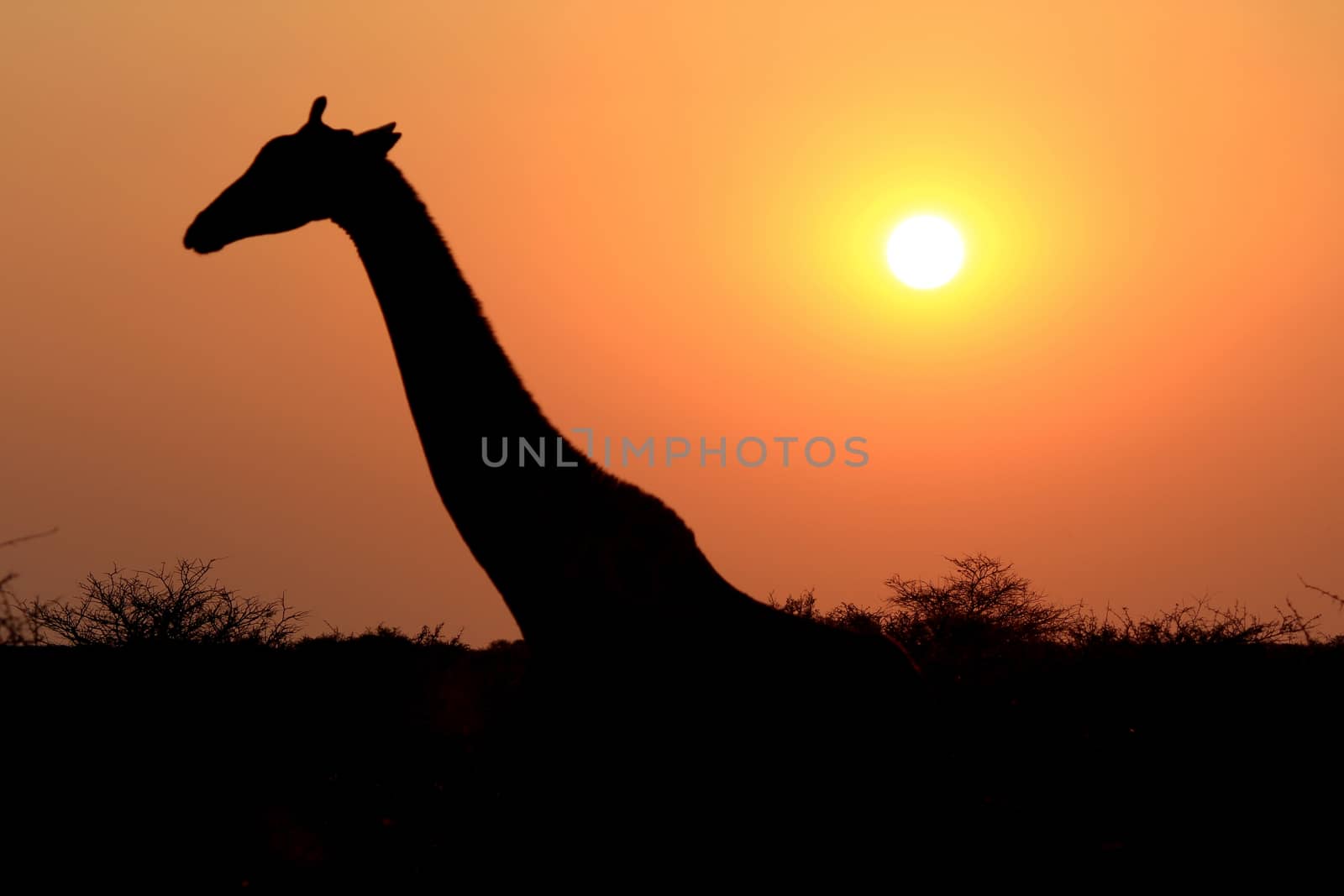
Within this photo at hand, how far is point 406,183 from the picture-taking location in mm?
5625

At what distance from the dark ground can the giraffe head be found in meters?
2.73

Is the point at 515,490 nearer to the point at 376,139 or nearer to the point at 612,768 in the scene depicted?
the point at 612,768

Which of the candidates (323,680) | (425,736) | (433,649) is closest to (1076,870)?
(425,736)

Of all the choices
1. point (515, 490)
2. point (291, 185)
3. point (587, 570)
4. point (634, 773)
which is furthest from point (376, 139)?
point (634, 773)

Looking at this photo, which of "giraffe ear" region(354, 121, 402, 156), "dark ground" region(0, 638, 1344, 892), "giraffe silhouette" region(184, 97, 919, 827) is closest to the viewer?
"giraffe silhouette" region(184, 97, 919, 827)

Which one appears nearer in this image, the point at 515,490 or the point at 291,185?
the point at 515,490

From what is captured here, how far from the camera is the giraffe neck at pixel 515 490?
15.2 feet

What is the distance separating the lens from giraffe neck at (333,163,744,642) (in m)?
4.62

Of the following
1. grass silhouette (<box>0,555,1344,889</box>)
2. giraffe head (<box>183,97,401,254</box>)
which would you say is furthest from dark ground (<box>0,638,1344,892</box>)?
giraffe head (<box>183,97,401,254</box>)

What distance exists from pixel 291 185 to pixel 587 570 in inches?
108

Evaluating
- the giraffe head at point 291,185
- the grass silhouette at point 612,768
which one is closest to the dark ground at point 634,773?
the grass silhouette at point 612,768

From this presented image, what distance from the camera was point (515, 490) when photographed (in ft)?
15.5

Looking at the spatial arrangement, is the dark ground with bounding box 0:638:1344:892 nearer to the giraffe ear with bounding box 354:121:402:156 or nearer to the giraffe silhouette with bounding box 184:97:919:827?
the giraffe silhouette with bounding box 184:97:919:827

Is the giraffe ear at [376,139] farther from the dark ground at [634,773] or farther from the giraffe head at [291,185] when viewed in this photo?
the dark ground at [634,773]
